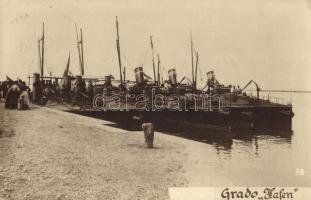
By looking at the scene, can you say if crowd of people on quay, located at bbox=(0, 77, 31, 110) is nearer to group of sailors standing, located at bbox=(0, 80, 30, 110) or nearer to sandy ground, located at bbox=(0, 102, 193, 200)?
group of sailors standing, located at bbox=(0, 80, 30, 110)

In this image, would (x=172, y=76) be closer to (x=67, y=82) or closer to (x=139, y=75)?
(x=139, y=75)

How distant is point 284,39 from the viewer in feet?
35.1

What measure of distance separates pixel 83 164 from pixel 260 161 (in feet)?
25.5

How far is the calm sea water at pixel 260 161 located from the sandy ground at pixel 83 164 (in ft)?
2.42

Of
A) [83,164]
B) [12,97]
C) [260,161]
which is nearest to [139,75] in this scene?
[12,97]

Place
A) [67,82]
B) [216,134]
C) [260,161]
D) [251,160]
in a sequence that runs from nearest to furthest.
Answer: [260,161] → [251,160] → [67,82] → [216,134]

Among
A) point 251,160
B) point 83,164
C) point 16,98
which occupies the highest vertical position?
point 16,98

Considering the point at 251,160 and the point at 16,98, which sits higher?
the point at 16,98

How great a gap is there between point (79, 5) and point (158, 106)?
13187 mm

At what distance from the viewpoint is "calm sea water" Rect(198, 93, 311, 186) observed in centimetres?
793

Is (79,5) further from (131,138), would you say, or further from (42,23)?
(131,138)

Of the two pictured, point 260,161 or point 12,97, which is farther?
point 12,97

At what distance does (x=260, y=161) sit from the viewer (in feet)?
44.4

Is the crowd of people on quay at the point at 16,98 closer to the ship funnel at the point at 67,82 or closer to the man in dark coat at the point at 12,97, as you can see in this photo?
the man in dark coat at the point at 12,97
